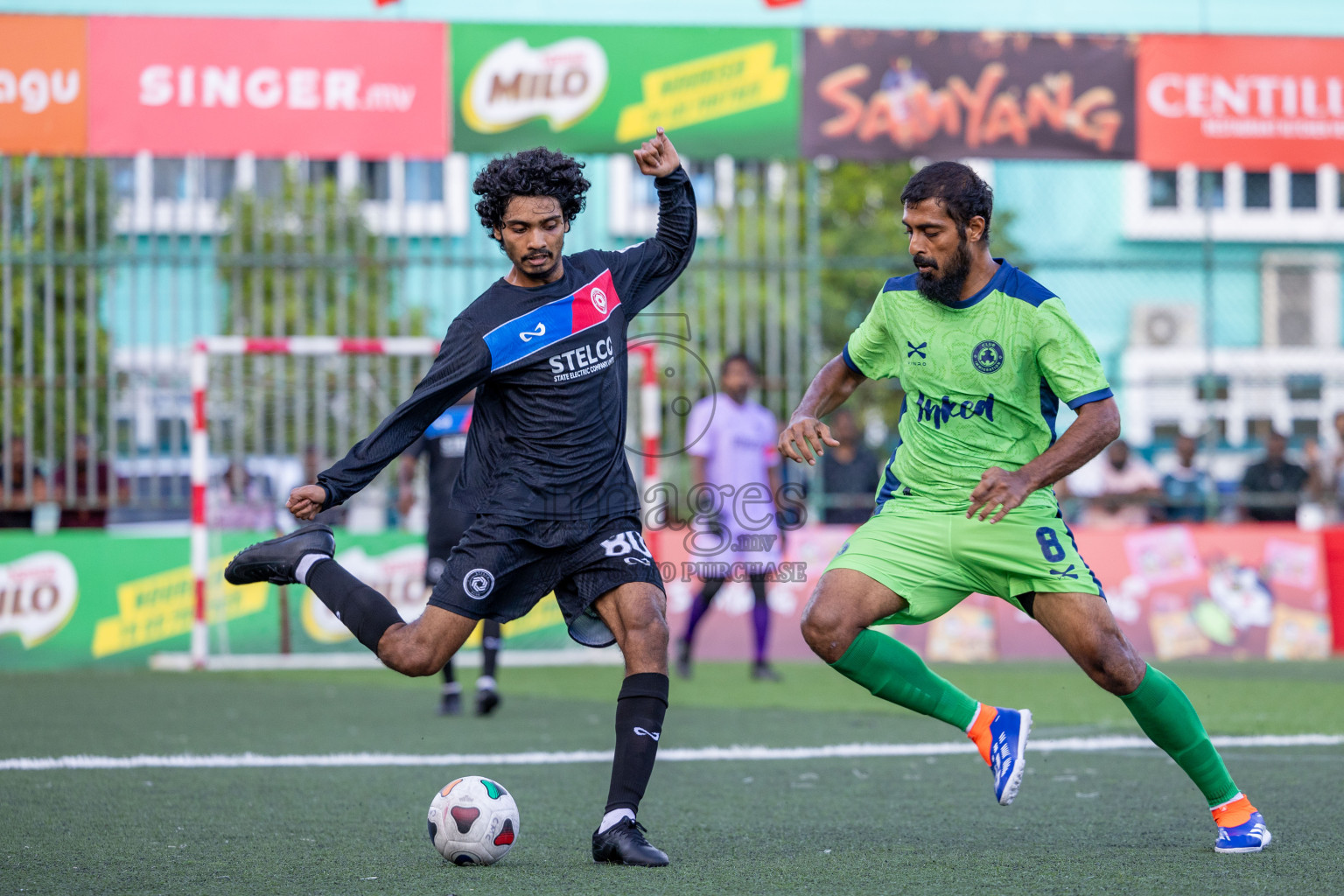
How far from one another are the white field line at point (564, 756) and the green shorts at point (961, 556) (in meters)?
2.22

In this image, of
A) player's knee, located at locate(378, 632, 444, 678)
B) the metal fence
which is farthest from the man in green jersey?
the metal fence

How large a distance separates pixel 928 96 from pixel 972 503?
26.6ft

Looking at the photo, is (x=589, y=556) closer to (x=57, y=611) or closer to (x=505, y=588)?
(x=505, y=588)

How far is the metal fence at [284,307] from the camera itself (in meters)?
11.8

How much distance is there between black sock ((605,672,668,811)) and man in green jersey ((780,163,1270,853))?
54cm

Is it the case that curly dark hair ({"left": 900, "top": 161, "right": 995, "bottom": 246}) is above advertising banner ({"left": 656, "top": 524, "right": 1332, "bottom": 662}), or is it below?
above

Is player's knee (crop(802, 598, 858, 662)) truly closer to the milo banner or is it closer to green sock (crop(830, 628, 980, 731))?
green sock (crop(830, 628, 980, 731))

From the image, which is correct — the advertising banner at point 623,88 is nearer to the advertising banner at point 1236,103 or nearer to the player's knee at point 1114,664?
the advertising banner at point 1236,103

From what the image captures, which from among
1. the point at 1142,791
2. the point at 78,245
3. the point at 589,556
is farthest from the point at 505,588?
the point at 78,245

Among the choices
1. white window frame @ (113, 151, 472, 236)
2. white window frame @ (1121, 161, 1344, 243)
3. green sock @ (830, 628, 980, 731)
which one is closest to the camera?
green sock @ (830, 628, 980, 731)

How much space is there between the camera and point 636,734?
15.3 feet

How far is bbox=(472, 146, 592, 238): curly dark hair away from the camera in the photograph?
4.73m

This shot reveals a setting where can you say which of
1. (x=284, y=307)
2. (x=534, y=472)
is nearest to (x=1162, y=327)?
(x=284, y=307)

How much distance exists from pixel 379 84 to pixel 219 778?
684cm
